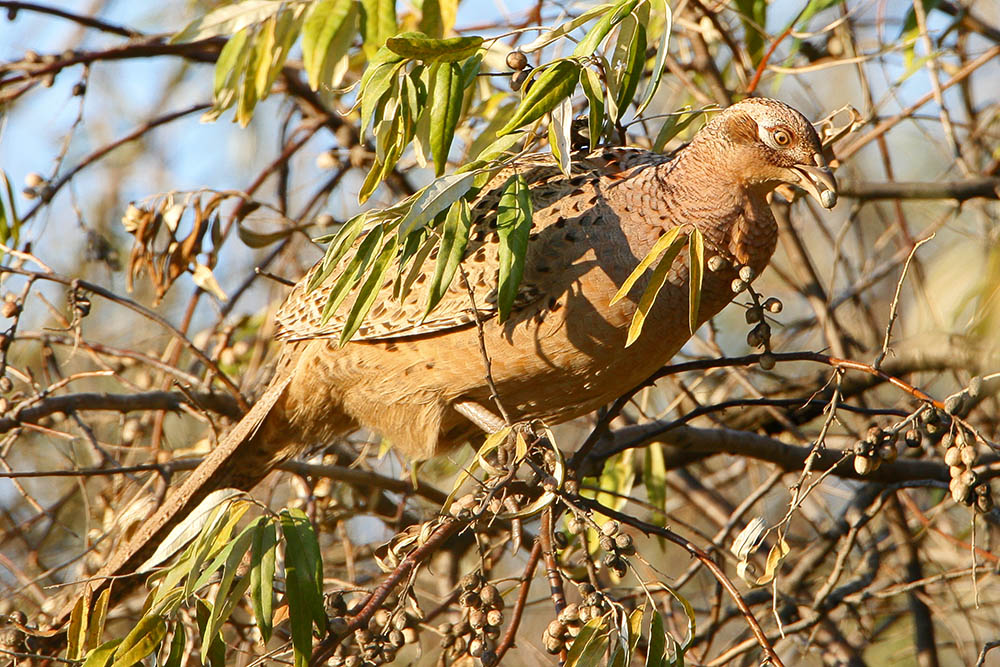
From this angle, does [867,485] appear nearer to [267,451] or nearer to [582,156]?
[582,156]

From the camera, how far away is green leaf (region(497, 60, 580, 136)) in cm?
238

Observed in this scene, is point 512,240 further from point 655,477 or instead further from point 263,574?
point 655,477

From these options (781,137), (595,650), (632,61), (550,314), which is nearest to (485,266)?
(550,314)

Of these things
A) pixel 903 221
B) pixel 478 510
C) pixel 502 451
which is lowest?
pixel 478 510

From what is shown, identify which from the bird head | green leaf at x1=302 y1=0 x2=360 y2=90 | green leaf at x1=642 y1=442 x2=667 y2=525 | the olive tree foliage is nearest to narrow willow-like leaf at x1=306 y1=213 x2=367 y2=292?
the olive tree foliage

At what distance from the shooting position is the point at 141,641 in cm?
233

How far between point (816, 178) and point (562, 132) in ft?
3.16

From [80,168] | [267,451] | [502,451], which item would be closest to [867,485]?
[502,451]

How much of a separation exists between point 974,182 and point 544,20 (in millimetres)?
1915

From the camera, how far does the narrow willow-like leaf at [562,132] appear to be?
8.11 ft

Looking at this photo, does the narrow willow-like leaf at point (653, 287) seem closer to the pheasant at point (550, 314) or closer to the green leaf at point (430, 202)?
the green leaf at point (430, 202)

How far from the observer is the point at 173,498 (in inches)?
150

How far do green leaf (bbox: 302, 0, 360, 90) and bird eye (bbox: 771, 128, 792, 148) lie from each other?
143 centimetres

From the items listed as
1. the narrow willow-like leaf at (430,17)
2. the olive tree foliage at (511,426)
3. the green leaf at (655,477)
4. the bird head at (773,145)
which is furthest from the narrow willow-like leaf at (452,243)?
the green leaf at (655,477)
